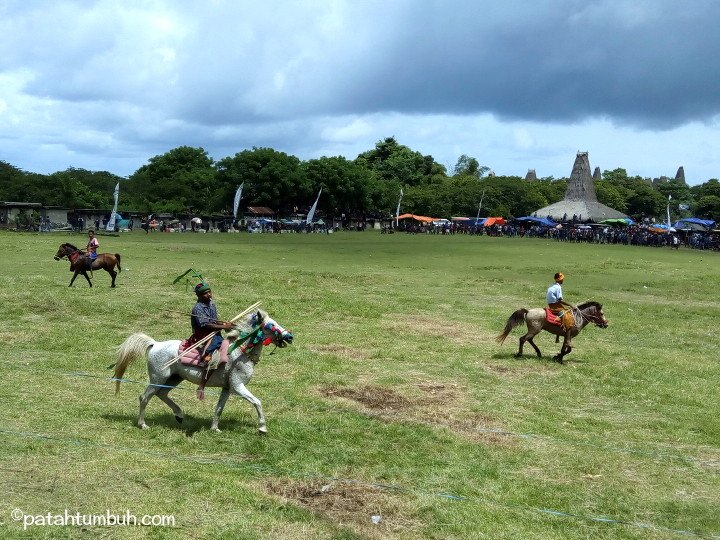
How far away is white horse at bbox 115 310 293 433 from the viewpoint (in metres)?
10.7

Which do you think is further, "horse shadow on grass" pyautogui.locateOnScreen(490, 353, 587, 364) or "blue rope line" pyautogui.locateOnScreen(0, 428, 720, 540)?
"horse shadow on grass" pyautogui.locateOnScreen(490, 353, 587, 364)

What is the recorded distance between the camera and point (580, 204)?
99688 millimetres

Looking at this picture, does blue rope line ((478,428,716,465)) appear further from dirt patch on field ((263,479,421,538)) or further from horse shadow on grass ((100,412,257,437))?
horse shadow on grass ((100,412,257,437))

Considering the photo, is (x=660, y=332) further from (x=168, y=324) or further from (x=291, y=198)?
(x=291, y=198)

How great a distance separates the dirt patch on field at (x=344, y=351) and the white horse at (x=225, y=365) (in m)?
5.88

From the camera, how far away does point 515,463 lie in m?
9.87

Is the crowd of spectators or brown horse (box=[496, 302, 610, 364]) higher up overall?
the crowd of spectators

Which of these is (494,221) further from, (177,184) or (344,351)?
(344,351)

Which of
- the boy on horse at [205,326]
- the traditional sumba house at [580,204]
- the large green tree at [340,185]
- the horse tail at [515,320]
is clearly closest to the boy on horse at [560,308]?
the horse tail at [515,320]

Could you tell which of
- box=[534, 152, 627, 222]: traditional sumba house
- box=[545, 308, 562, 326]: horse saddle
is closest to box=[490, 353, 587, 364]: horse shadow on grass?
box=[545, 308, 562, 326]: horse saddle

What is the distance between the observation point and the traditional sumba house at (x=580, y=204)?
9739 cm

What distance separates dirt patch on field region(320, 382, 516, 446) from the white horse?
2330 millimetres

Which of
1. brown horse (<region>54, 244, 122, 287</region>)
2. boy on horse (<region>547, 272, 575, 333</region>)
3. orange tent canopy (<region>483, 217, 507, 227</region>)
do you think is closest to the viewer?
boy on horse (<region>547, 272, 575, 333</region>)
